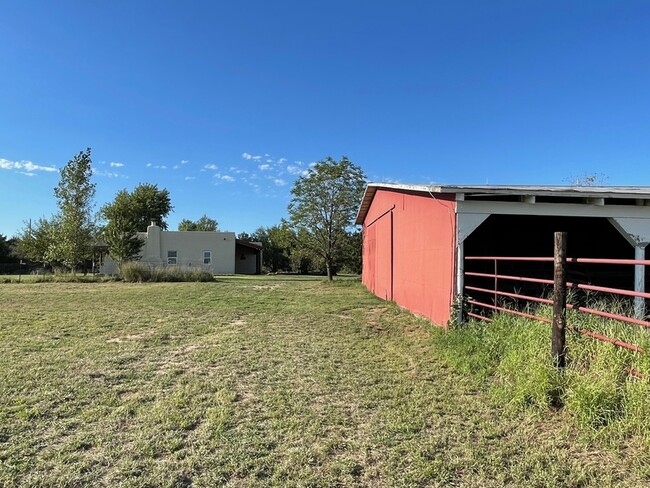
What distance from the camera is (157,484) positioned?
2760mm

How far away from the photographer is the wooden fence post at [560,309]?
4.05 meters

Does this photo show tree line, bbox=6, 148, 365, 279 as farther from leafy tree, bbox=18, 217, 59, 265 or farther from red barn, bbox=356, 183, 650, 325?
red barn, bbox=356, 183, 650, 325

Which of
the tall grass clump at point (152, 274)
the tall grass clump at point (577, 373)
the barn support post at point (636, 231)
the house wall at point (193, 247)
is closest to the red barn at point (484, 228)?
the barn support post at point (636, 231)

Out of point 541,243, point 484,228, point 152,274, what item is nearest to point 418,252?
point 484,228

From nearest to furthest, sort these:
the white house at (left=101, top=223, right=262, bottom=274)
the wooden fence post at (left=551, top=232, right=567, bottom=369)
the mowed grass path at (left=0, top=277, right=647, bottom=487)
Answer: the mowed grass path at (left=0, top=277, right=647, bottom=487) < the wooden fence post at (left=551, top=232, right=567, bottom=369) < the white house at (left=101, top=223, right=262, bottom=274)

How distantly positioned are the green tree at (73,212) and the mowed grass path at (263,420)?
20.6 metres

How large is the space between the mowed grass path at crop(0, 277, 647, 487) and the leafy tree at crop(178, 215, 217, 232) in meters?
52.6

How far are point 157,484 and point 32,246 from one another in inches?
1413

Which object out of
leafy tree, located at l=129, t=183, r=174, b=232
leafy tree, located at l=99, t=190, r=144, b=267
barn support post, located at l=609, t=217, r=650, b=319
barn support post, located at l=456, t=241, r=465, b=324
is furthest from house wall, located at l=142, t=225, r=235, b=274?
barn support post, located at l=609, t=217, r=650, b=319

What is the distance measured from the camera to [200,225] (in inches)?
2387

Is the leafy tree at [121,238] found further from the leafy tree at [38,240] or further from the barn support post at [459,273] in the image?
the barn support post at [459,273]

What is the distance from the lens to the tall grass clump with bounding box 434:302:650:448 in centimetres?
324

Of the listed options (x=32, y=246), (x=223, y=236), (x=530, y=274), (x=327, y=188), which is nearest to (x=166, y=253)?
(x=223, y=236)

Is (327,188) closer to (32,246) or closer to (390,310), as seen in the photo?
(390,310)
